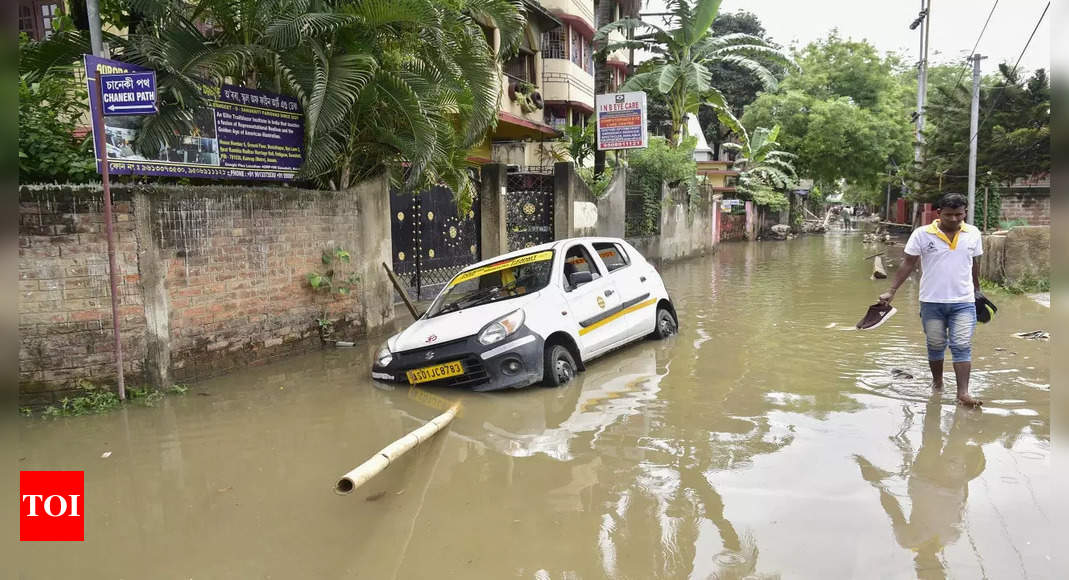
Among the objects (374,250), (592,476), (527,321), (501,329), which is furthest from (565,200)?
(592,476)

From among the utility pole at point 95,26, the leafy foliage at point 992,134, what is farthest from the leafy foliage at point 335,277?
the leafy foliage at point 992,134

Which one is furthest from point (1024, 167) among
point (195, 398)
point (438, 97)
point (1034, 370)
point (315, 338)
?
point (195, 398)

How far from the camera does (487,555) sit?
3818mm

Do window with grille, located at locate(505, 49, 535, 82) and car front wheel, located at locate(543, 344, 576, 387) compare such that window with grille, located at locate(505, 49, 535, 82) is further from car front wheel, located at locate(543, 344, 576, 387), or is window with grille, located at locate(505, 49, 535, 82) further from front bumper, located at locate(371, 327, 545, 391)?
front bumper, located at locate(371, 327, 545, 391)

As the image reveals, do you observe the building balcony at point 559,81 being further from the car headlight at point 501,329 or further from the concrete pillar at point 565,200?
the car headlight at point 501,329

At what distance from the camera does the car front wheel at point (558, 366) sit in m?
7.02

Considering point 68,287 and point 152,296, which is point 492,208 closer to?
point 152,296

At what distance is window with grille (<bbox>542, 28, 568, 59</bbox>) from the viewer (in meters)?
25.9

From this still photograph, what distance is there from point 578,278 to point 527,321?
1.08 metres

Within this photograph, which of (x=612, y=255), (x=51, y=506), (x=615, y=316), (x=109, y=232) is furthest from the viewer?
(x=612, y=255)

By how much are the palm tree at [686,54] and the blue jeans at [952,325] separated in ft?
52.8

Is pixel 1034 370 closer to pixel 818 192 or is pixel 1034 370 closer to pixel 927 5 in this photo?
pixel 927 5

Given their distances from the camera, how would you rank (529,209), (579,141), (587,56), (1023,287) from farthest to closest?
(587,56)
(579,141)
(529,209)
(1023,287)

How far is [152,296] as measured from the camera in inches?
284
